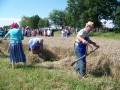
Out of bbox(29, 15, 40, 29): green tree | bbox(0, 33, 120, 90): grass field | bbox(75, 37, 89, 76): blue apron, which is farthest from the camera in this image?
bbox(29, 15, 40, 29): green tree

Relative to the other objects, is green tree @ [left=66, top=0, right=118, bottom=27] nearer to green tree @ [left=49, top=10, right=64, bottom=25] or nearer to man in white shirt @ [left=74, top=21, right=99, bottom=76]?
man in white shirt @ [left=74, top=21, right=99, bottom=76]

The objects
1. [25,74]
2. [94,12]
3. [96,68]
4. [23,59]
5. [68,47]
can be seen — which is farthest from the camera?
[94,12]

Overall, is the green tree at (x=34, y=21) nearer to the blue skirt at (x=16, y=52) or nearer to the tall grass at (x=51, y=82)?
the blue skirt at (x=16, y=52)

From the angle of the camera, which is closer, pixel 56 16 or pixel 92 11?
pixel 92 11

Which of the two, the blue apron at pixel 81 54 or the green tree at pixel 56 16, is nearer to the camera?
the blue apron at pixel 81 54

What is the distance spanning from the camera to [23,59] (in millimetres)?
11844

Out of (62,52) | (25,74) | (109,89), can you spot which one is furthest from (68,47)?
(109,89)

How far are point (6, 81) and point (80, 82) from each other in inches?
81.4

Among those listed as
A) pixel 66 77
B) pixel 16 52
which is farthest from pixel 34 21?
pixel 66 77

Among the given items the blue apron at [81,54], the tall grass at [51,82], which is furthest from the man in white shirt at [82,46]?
the tall grass at [51,82]

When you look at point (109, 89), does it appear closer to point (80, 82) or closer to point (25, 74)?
point (80, 82)

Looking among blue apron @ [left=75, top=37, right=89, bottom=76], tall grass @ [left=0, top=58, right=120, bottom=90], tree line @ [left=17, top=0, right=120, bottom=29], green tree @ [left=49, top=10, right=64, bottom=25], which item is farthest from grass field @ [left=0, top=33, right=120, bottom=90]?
green tree @ [left=49, top=10, right=64, bottom=25]

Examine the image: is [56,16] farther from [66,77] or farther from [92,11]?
[66,77]

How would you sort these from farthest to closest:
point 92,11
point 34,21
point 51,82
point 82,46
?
1. point 34,21
2. point 92,11
3. point 82,46
4. point 51,82
